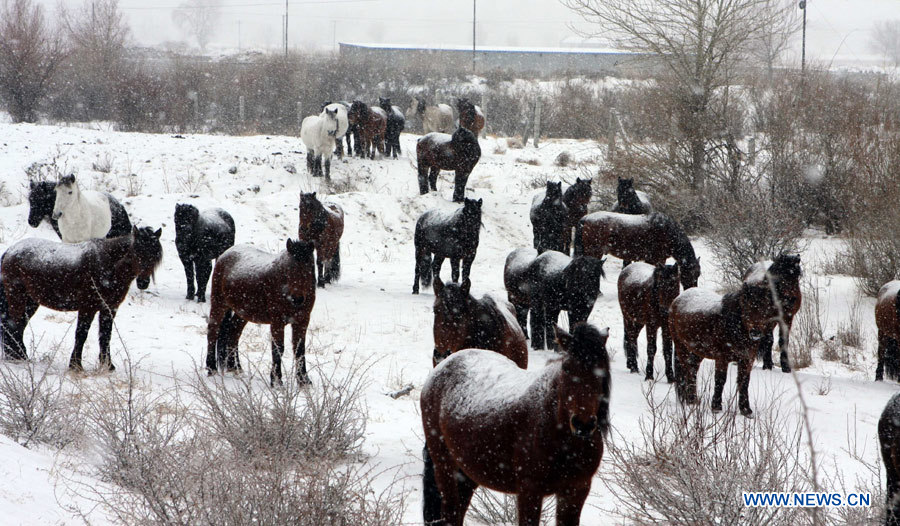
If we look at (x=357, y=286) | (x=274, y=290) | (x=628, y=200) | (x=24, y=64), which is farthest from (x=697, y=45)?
(x=24, y=64)

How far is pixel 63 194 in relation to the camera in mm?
9141

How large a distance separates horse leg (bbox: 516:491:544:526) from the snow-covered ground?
1110 mm

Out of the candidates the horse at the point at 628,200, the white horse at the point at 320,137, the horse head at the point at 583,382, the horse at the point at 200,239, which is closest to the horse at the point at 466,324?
the horse head at the point at 583,382

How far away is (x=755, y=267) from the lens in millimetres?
7543

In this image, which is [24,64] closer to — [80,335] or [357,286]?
[357,286]

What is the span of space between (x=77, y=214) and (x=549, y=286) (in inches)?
240

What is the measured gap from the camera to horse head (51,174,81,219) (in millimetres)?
9117

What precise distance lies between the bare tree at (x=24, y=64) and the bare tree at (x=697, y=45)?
67.6 ft

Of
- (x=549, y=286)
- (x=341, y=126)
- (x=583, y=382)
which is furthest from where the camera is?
(x=341, y=126)

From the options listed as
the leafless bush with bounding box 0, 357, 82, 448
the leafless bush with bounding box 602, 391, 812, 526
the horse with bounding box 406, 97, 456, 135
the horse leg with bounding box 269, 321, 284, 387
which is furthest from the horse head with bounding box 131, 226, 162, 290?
the horse with bounding box 406, 97, 456, 135

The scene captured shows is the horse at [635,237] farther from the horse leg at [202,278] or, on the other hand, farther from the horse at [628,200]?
the horse leg at [202,278]

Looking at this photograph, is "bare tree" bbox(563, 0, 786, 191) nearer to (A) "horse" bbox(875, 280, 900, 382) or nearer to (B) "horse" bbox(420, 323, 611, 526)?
(A) "horse" bbox(875, 280, 900, 382)

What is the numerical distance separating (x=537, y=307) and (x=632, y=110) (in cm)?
1076

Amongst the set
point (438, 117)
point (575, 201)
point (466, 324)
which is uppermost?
point (438, 117)
